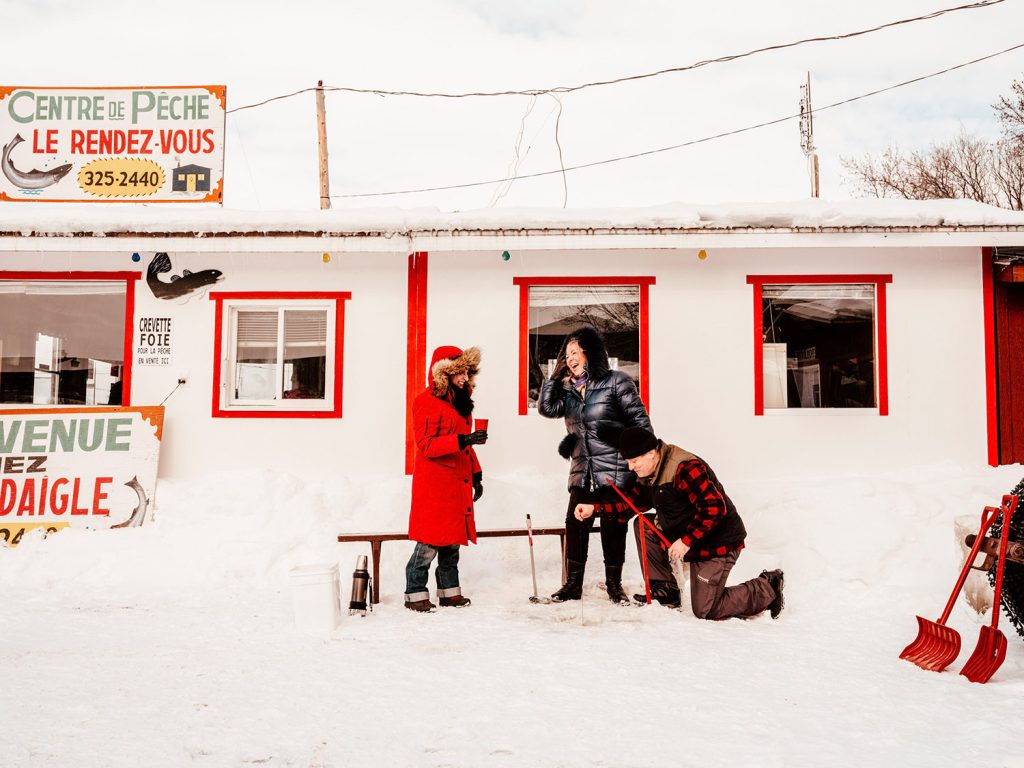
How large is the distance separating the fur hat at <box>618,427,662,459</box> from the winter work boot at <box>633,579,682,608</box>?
114 cm

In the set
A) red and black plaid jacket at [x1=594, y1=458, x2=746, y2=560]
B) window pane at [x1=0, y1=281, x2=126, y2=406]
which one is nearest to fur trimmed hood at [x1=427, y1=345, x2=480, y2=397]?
red and black plaid jacket at [x1=594, y1=458, x2=746, y2=560]

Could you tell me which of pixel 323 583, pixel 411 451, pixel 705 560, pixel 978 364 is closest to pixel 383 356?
pixel 411 451

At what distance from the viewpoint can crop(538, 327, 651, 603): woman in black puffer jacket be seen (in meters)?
5.49

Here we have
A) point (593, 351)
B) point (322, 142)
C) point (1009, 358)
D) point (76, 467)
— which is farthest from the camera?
point (322, 142)

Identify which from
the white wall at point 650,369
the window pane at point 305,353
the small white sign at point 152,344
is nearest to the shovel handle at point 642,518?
the white wall at point 650,369

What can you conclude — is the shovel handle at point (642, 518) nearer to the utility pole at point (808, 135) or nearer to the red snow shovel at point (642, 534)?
the red snow shovel at point (642, 534)

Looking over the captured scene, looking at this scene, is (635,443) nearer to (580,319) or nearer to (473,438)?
(473,438)

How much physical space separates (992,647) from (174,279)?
7.88m

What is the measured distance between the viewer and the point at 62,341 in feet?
27.0

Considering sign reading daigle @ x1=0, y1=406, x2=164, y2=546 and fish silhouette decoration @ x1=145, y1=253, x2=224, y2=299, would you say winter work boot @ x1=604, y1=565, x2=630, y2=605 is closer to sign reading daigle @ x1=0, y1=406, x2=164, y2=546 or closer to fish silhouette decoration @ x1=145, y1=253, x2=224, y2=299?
sign reading daigle @ x1=0, y1=406, x2=164, y2=546

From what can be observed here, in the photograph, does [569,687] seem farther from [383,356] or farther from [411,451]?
[383,356]

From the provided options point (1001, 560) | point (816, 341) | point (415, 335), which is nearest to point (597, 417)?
point (1001, 560)

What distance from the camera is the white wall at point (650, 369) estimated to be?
7613mm

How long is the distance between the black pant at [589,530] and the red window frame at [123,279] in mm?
5257
